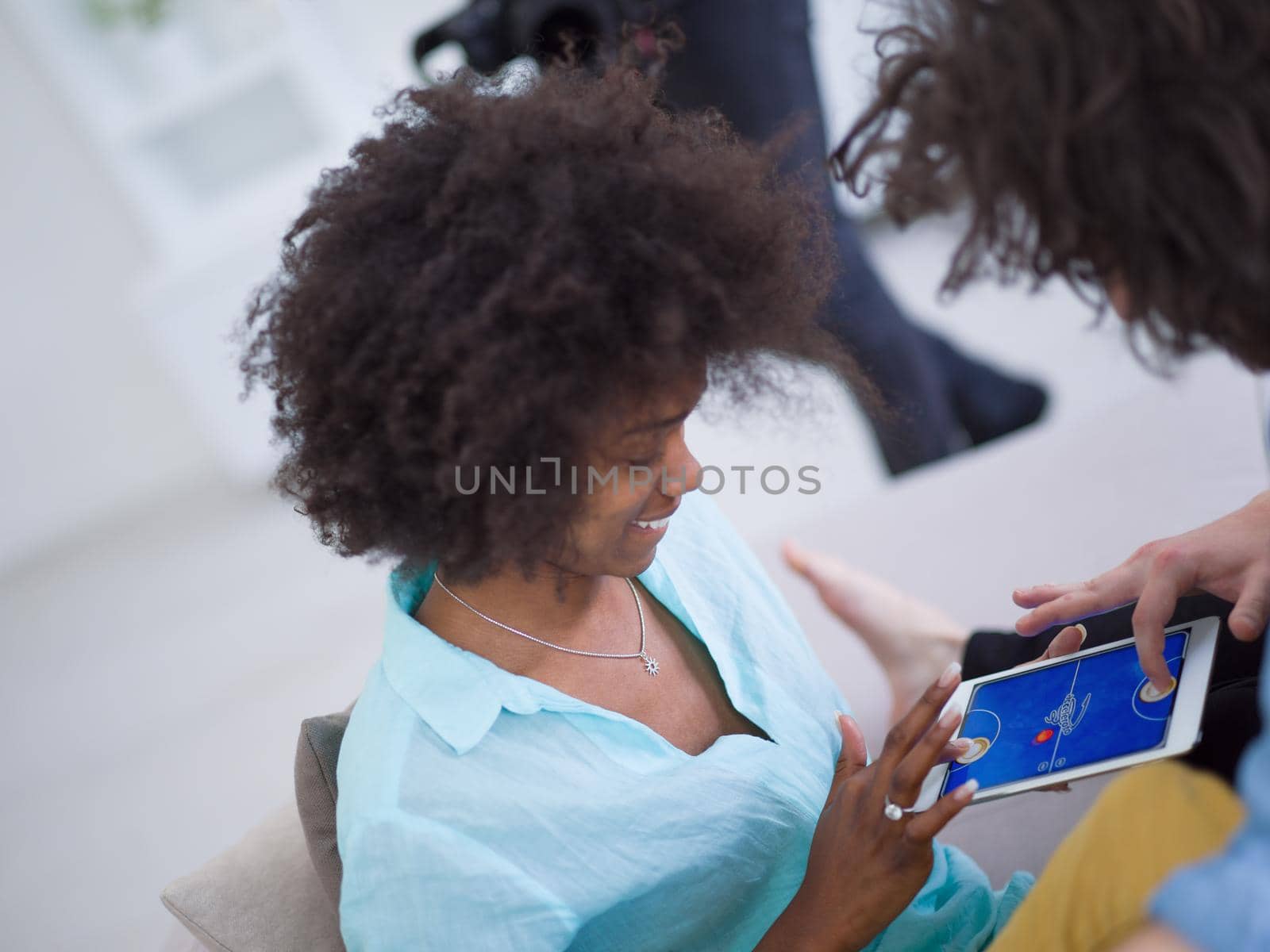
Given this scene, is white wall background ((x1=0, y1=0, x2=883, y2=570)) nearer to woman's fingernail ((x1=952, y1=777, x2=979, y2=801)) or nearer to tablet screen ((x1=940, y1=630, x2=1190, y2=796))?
tablet screen ((x1=940, y1=630, x2=1190, y2=796))

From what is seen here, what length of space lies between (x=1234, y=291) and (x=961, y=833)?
726 millimetres

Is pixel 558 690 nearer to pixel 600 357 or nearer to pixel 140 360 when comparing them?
pixel 600 357

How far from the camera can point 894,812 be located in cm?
84

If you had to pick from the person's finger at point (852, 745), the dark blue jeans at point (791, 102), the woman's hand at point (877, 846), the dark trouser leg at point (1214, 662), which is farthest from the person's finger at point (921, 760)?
the dark blue jeans at point (791, 102)

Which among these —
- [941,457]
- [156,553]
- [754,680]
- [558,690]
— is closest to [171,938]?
[558,690]

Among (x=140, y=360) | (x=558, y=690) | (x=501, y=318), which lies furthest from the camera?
(x=140, y=360)

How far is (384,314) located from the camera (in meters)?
0.80

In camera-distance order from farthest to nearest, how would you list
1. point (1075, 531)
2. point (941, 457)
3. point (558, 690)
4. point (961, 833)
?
point (941, 457) → point (1075, 531) → point (961, 833) → point (558, 690)

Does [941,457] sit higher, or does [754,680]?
Result: [754,680]

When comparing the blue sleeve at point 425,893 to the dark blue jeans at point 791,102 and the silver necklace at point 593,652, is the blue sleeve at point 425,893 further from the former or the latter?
the dark blue jeans at point 791,102

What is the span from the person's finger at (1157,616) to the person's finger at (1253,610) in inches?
1.9

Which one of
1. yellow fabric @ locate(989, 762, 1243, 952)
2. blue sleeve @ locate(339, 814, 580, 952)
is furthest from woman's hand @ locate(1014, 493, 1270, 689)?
blue sleeve @ locate(339, 814, 580, 952)

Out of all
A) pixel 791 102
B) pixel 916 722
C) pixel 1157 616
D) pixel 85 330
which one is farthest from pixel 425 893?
pixel 85 330

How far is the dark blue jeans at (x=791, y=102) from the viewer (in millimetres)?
2055
